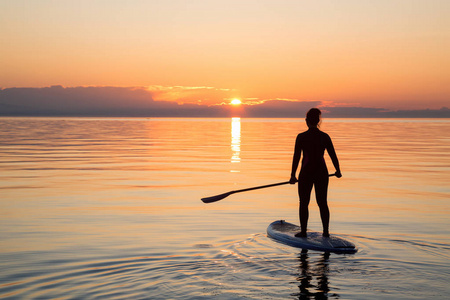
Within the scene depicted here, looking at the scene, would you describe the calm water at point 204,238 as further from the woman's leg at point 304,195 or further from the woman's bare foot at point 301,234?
the woman's leg at point 304,195

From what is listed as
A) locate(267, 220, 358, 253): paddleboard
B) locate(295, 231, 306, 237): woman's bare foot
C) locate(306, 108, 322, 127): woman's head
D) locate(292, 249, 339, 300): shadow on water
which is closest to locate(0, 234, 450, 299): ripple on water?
locate(292, 249, 339, 300): shadow on water

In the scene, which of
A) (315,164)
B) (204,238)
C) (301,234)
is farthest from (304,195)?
(204,238)

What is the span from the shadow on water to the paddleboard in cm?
20

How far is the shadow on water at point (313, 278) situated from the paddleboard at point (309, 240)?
0.20 m

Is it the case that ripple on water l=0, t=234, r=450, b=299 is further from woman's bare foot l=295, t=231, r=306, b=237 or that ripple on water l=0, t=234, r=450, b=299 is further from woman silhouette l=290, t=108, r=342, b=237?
woman silhouette l=290, t=108, r=342, b=237

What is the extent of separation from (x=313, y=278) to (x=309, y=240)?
231 cm

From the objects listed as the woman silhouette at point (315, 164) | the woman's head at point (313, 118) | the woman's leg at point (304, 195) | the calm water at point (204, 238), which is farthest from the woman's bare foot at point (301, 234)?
the woman's head at point (313, 118)

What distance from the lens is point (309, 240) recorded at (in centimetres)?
974

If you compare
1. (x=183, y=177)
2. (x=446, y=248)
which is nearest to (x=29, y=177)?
(x=183, y=177)

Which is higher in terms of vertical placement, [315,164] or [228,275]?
[315,164]

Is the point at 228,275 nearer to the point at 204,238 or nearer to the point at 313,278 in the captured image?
the point at 313,278

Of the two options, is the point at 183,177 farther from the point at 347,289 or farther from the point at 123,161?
the point at 347,289

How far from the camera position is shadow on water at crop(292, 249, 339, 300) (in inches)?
264

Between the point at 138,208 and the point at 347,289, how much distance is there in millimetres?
7951
